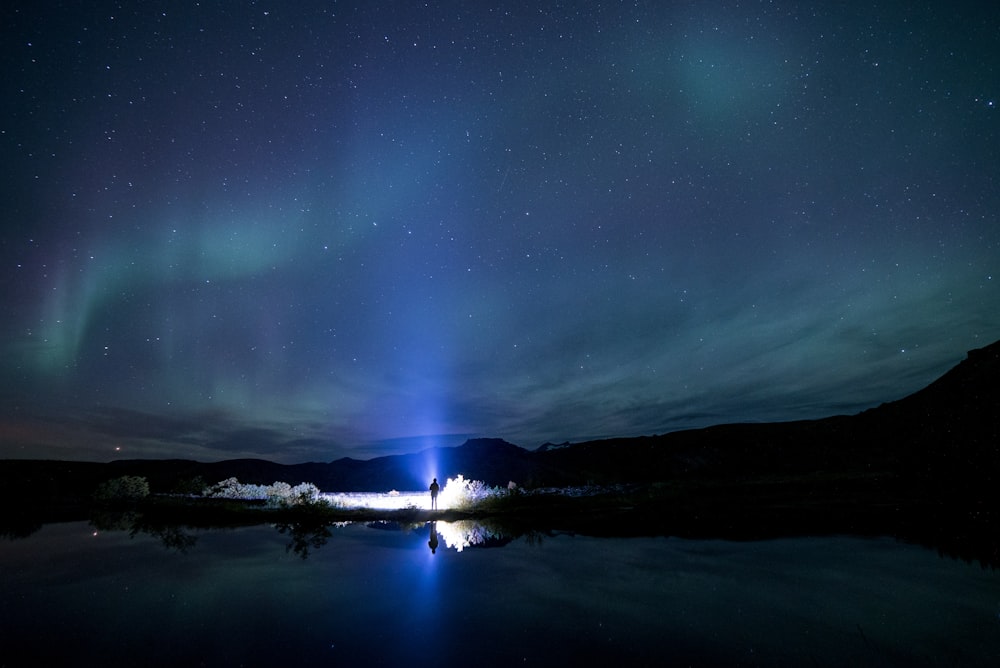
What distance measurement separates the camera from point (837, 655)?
257 inches

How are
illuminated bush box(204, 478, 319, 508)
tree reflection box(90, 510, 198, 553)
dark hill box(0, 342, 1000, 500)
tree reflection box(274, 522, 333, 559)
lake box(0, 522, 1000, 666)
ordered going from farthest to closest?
1. dark hill box(0, 342, 1000, 500)
2. illuminated bush box(204, 478, 319, 508)
3. tree reflection box(90, 510, 198, 553)
4. tree reflection box(274, 522, 333, 559)
5. lake box(0, 522, 1000, 666)

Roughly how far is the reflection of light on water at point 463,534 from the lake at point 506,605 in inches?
29.4

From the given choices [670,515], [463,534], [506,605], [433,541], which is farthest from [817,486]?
[506,605]

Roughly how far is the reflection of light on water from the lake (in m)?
0.75

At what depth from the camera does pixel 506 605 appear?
351 inches

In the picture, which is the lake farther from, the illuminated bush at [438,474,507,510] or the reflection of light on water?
the illuminated bush at [438,474,507,510]

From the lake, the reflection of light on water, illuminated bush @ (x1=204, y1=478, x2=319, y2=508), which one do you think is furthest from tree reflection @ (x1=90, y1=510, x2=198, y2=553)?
the reflection of light on water

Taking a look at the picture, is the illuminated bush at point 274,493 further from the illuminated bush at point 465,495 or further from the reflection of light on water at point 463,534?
the reflection of light on water at point 463,534

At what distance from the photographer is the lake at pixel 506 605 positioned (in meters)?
6.75

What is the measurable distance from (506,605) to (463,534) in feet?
30.1

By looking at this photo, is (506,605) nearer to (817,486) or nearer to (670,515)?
(670,515)

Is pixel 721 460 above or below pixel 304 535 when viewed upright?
below

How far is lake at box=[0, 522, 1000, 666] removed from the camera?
22.1ft

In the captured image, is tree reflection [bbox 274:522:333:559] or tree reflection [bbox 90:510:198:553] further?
tree reflection [bbox 90:510:198:553]
